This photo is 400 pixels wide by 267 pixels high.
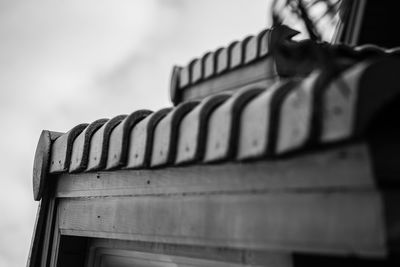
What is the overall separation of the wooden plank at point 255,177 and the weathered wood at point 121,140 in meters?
0.09

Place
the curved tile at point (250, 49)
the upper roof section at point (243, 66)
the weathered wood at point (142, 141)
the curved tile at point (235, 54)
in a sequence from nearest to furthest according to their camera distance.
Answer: the weathered wood at point (142, 141) < the upper roof section at point (243, 66) < the curved tile at point (250, 49) < the curved tile at point (235, 54)

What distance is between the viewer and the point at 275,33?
3.06m

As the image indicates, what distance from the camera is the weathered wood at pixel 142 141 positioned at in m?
1.87

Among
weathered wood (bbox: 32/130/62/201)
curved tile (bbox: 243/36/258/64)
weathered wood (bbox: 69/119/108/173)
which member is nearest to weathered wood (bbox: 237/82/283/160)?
weathered wood (bbox: 69/119/108/173)

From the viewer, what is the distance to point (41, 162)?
2680 millimetres

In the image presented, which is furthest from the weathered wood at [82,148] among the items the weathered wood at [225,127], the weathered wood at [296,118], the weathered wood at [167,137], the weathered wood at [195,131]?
the weathered wood at [296,118]

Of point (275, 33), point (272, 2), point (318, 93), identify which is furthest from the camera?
point (275, 33)

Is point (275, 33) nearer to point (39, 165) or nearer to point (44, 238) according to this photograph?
point (39, 165)

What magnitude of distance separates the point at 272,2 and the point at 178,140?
530 millimetres

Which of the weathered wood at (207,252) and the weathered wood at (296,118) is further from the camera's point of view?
the weathered wood at (207,252)

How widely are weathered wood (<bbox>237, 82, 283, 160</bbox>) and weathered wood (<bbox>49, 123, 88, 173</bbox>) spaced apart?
129 centimetres

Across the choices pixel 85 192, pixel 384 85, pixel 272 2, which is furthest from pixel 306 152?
pixel 85 192

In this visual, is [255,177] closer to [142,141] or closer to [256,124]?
[256,124]

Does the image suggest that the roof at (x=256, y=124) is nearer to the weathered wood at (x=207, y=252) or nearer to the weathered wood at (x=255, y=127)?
the weathered wood at (x=255, y=127)
